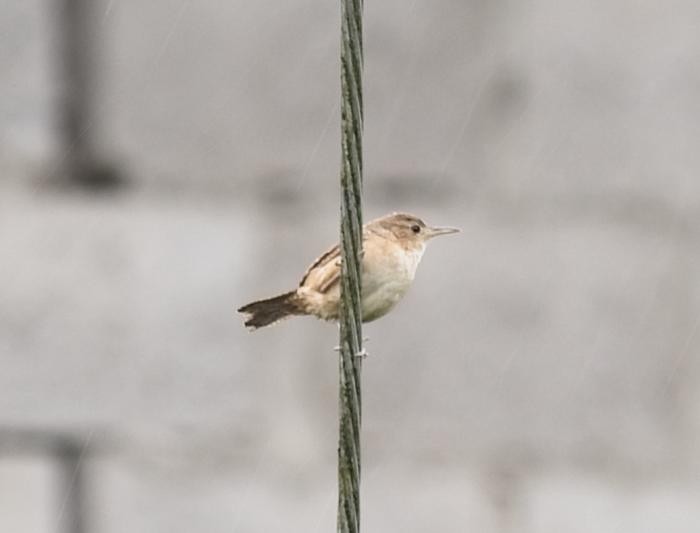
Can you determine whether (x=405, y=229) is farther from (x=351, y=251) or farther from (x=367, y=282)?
(x=351, y=251)

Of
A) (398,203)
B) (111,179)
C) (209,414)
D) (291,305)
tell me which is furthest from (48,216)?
(291,305)

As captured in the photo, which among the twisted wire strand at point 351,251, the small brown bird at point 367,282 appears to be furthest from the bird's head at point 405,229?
the twisted wire strand at point 351,251

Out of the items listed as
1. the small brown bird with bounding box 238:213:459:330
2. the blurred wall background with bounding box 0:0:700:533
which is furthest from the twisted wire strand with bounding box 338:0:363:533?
the blurred wall background with bounding box 0:0:700:533

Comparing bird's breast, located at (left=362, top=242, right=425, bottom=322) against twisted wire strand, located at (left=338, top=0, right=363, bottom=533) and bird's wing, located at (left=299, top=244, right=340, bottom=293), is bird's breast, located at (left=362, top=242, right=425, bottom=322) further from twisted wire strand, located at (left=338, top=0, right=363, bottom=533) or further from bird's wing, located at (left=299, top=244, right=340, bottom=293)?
twisted wire strand, located at (left=338, top=0, right=363, bottom=533)

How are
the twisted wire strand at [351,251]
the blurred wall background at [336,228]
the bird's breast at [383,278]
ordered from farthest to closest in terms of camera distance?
1. the blurred wall background at [336,228]
2. the bird's breast at [383,278]
3. the twisted wire strand at [351,251]

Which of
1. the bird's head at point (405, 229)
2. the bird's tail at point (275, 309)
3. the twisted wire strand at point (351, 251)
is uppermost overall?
the bird's head at point (405, 229)

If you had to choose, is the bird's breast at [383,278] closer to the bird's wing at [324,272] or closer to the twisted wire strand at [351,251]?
the bird's wing at [324,272]

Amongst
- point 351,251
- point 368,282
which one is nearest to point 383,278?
point 368,282

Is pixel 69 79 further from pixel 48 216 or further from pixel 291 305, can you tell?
pixel 291 305
